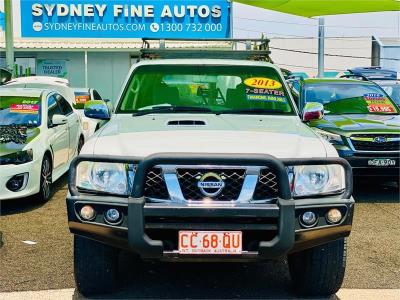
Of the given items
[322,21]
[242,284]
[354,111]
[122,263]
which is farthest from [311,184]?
[322,21]

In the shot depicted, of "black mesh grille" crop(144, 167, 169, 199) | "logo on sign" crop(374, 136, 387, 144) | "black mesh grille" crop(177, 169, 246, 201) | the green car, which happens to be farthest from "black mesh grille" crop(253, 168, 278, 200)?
"logo on sign" crop(374, 136, 387, 144)

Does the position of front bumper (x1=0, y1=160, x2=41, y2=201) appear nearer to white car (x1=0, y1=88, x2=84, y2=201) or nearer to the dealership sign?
white car (x1=0, y1=88, x2=84, y2=201)

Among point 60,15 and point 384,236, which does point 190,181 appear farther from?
point 60,15

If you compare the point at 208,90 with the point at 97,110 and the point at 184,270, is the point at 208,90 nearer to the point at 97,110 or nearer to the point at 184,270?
the point at 97,110

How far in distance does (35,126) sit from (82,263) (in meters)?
4.11

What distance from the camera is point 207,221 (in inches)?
143

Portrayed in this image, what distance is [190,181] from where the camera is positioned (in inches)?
145

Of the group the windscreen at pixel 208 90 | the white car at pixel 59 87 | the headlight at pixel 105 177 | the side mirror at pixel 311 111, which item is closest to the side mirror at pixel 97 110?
the windscreen at pixel 208 90

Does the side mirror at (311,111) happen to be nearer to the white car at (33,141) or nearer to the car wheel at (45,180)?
the white car at (33,141)

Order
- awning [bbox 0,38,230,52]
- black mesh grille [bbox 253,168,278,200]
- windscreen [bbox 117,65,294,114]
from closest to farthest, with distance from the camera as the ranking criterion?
black mesh grille [bbox 253,168,278,200] < windscreen [bbox 117,65,294,114] < awning [bbox 0,38,230,52]

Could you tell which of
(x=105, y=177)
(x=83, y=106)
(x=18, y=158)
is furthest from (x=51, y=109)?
(x=105, y=177)

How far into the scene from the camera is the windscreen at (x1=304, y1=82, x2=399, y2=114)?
29.9 feet

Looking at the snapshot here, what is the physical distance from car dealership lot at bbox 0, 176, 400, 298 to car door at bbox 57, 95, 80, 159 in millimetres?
2798

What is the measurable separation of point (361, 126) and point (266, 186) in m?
4.66
